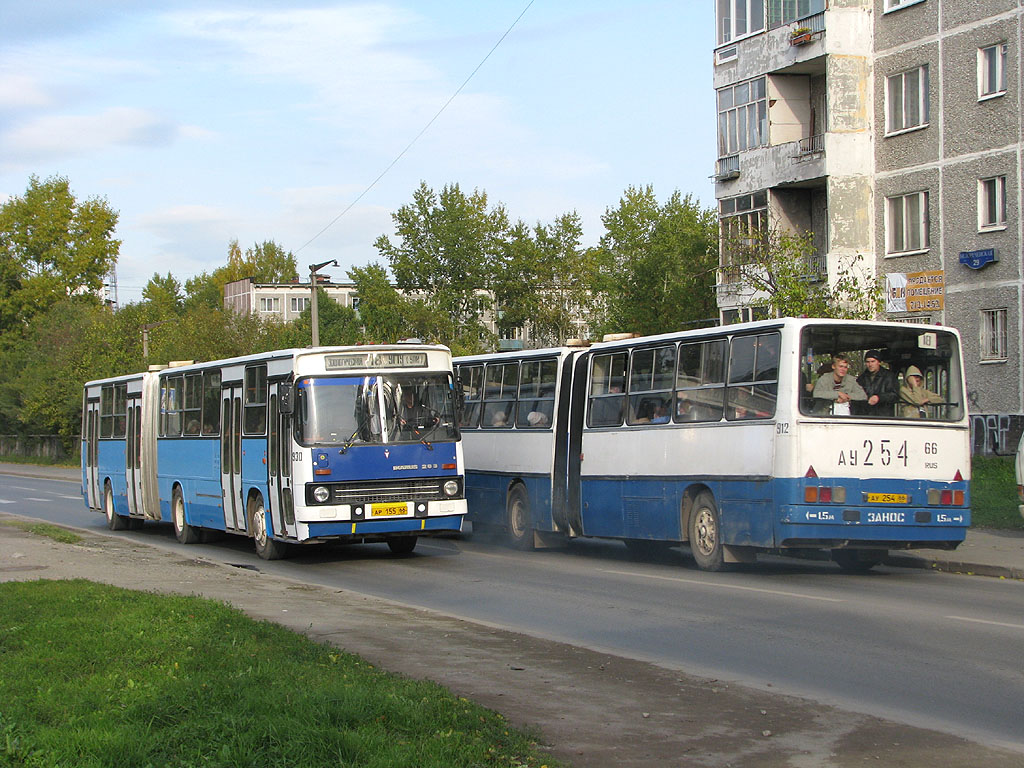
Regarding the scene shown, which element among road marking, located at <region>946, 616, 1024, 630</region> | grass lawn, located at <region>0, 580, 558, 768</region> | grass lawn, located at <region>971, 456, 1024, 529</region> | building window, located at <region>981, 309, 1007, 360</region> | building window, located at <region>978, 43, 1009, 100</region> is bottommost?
road marking, located at <region>946, 616, 1024, 630</region>

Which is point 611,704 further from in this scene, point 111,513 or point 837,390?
point 111,513

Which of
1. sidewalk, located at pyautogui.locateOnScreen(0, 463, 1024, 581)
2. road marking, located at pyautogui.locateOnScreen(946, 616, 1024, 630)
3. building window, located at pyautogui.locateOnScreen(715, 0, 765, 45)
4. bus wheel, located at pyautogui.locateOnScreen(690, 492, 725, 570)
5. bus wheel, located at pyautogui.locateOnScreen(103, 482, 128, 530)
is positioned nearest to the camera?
road marking, located at pyautogui.locateOnScreen(946, 616, 1024, 630)

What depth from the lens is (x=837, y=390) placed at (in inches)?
608

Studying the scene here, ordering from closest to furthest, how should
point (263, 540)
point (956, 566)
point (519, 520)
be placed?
1. point (956, 566)
2. point (263, 540)
3. point (519, 520)

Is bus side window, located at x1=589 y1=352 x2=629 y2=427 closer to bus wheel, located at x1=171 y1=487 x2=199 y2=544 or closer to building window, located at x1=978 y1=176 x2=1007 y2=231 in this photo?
bus wheel, located at x1=171 y1=487 x2=199 y2=544

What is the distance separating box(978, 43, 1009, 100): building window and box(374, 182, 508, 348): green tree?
50.8m

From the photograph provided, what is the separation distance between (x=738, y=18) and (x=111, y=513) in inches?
933

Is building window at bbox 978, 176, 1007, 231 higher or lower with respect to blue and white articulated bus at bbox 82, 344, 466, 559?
higher

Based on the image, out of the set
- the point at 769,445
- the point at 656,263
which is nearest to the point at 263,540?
the point at 769,445

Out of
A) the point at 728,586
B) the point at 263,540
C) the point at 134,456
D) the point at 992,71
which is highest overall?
the point at 992,71

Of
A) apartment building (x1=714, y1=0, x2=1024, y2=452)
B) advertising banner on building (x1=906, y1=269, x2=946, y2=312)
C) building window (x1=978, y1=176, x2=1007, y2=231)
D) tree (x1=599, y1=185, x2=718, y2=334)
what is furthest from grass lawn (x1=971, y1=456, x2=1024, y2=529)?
tree (x1=599, y1=185, x2=718, y2=334)

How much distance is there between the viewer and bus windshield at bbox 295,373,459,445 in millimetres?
18250

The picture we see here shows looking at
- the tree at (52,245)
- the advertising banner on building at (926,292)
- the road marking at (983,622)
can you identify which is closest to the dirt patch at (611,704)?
the road marking at (983,622)

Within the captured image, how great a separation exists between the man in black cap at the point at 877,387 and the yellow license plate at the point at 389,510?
6.38 meters
